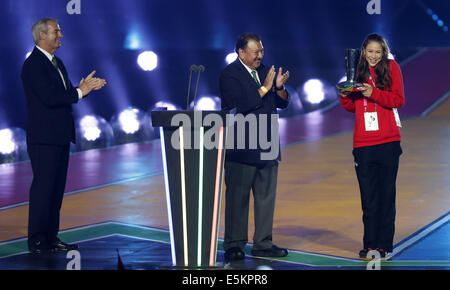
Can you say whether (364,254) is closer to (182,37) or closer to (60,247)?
(60,247)

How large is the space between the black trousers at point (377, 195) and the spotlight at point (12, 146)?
8946 millimetres

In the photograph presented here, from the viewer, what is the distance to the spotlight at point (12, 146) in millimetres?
14461

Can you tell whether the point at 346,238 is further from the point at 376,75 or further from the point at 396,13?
the point at 396,13

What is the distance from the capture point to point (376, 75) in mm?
6836

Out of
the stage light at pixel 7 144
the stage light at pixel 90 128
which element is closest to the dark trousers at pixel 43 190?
the stage light at pixel 7 144

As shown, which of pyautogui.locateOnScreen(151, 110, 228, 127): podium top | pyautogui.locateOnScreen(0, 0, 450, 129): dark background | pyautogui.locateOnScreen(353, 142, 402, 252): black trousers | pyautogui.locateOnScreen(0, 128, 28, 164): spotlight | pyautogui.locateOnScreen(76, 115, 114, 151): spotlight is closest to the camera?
pyautogui.locateOnScreen(151, 110, 228, 127): podium top

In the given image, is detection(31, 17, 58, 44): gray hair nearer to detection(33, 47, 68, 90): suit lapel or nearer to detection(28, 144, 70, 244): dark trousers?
detection(33, 47, 68, 90): suit lapel

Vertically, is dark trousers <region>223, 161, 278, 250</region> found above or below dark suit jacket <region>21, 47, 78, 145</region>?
below

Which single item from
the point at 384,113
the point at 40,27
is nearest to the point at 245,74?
the point at 384,113

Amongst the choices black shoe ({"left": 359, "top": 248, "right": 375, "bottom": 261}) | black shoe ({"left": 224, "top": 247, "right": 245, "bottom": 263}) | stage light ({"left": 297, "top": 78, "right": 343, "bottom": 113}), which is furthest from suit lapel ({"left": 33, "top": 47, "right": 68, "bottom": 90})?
stage light ({"left": 297, "top": 78, "right": 343, "bottom": 113})

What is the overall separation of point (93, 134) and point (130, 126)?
1147mm

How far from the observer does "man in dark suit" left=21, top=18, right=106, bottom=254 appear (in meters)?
7.32

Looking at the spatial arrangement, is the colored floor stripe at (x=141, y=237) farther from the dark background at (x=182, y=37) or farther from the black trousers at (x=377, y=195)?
the dark background at (x=182, y=37)
